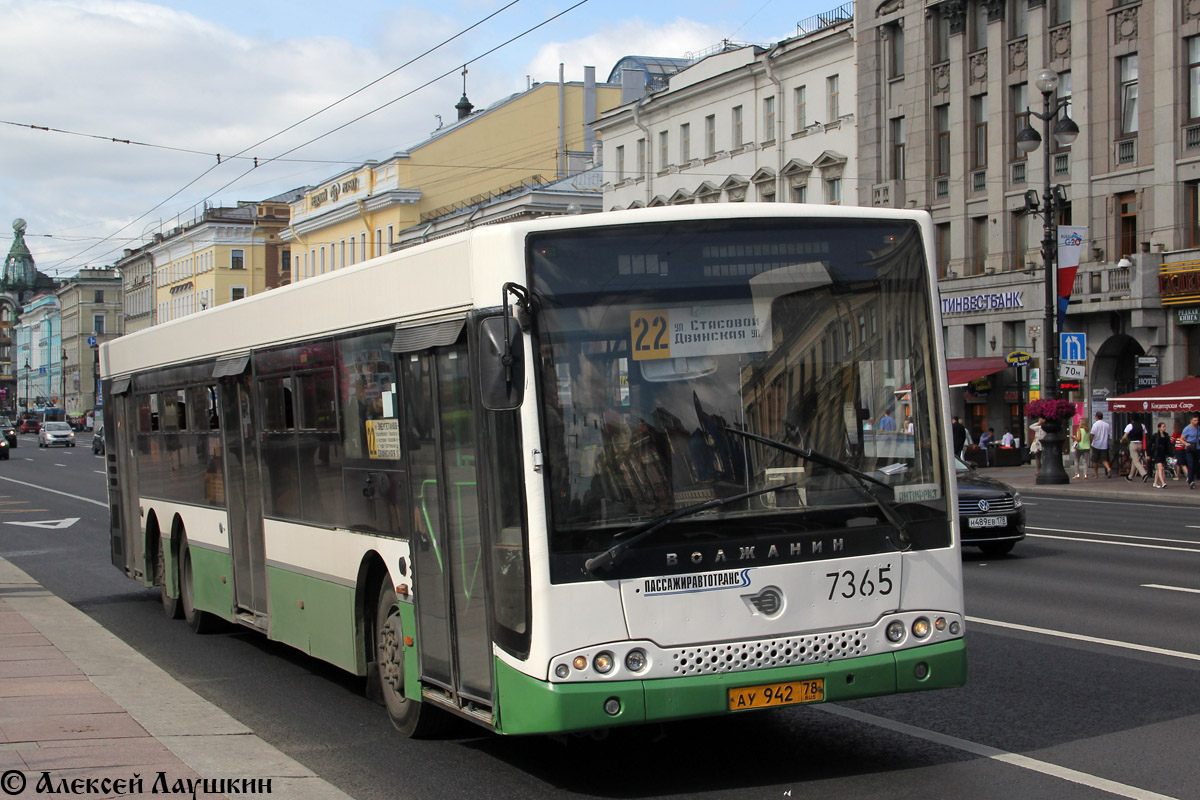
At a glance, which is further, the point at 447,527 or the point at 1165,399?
the point at 1165,399

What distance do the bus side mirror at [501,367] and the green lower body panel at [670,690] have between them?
49.3 inches

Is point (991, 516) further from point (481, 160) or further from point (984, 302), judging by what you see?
point (481, 160)

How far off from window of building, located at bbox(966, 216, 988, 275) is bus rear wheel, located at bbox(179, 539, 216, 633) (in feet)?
120

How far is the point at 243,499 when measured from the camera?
438 inches

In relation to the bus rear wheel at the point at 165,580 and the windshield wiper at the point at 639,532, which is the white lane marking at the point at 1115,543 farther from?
the windshield wiper at the point at 639,532

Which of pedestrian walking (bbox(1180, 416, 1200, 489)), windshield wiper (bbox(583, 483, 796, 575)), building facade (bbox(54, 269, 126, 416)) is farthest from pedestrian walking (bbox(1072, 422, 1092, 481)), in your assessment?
building facade (bbox(54, 269, 126, 416))

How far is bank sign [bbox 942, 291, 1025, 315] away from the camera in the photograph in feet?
145

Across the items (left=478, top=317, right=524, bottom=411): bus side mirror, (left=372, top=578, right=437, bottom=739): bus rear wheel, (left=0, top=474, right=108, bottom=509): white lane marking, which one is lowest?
(left=0, top=474, right=108, bottom=509): white lane marking

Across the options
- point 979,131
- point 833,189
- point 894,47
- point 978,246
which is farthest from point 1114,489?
point 894,47

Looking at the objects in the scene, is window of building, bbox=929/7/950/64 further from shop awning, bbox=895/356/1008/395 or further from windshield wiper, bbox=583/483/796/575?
windshield wiper, bbox=583/483/796/575

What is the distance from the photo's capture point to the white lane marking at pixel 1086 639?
33.2ft

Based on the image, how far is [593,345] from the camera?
22.0ft

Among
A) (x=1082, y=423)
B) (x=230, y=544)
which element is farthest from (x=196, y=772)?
(x=1082, y=423)

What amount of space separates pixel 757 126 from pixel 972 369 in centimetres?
1308
